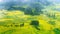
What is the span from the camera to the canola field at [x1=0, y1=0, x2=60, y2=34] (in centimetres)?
168

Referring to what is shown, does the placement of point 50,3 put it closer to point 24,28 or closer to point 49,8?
point 49,8

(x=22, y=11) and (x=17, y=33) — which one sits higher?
(x=22, y=11)

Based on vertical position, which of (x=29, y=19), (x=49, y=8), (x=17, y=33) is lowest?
(x=17, y=33)

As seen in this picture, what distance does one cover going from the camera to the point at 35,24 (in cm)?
171

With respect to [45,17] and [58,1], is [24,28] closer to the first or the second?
[45,17]

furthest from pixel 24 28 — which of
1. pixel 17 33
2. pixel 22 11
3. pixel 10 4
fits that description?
pixel 10 4

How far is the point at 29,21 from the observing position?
172 centimetres

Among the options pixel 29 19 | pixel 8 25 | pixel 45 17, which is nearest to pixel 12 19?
pixel 8 25

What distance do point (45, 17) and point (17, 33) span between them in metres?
0.37

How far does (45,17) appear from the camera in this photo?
174 cm

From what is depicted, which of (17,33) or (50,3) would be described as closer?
(17,33)

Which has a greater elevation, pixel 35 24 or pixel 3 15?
pixel 3 15

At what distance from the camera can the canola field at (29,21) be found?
1685 millimetres

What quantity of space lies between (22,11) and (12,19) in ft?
A: 0.49
